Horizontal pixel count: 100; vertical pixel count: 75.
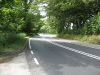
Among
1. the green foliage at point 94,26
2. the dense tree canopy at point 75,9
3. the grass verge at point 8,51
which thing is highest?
the dense tree canopy at point 75,9

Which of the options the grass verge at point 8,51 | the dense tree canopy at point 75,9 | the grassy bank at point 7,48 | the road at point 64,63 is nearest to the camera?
the road at point 64,63

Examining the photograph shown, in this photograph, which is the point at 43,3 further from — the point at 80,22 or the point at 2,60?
the point at 2,60

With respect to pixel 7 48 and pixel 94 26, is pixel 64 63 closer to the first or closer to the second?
pixel 7 48

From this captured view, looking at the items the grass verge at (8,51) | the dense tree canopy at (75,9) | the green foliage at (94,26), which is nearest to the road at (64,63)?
the grass verge at (8,51)

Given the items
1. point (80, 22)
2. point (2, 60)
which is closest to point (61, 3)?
point (80, 22)

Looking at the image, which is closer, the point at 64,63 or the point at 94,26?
the point at 64,63

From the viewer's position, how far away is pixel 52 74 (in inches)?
460

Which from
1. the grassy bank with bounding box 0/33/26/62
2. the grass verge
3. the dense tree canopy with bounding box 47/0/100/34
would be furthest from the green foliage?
the grass verge

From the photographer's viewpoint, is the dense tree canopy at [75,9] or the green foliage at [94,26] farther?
the dense tree canopy at [75,9]

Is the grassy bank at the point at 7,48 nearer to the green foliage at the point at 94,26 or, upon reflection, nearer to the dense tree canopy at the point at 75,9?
the green foliage at the point at 94,26

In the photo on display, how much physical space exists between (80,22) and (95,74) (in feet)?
164

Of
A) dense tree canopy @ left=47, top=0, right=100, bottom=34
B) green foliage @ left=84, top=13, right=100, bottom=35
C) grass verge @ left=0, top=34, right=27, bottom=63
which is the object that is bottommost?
grass verge @ left=0, top=34, right=27, bottom=63

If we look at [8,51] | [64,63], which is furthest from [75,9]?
[64,63]

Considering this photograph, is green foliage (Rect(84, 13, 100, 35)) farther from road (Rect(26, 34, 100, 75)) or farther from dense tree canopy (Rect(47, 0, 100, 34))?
road (Rect(26, 34, 100, 75))
